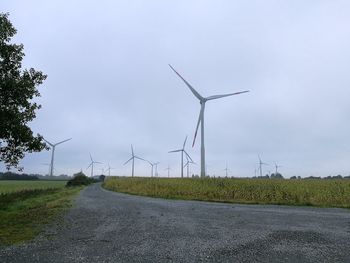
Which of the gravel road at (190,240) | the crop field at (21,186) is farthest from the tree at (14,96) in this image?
the crop field at (21,186)

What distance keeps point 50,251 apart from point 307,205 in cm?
2225

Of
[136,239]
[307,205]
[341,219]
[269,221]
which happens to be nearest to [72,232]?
[136,239]

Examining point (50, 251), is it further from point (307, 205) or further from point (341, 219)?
point (307, 205)

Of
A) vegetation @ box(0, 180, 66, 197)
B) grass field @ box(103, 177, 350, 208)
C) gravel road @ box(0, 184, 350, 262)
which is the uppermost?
vegetation @ box(0, 180, 66, 197)

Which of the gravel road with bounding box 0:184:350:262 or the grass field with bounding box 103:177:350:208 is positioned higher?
the grass field with bounding box 103:177:350:208

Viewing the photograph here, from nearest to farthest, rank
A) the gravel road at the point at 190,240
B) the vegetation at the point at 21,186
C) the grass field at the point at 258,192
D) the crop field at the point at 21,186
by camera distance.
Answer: the gravel road at the point at 190,240, the grass field at the point at 258,192, the vegetation at the point at 21,186, the crop field at the point at 21,186

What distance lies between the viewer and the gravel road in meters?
11.9

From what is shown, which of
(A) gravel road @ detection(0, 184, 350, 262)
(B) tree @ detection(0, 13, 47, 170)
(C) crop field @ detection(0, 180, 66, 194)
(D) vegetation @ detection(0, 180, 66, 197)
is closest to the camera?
(A) gravel road @ detection(0, 184, 350, 262)

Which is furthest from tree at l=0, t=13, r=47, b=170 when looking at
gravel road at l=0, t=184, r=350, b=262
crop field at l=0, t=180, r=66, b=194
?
crop field at l=0, t=180, r=66, b=194

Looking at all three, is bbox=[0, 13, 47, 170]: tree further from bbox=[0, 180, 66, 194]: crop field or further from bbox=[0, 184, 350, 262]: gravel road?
bbox=[0, 180, 66, 194]: crop field

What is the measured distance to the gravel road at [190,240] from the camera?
11906 mm

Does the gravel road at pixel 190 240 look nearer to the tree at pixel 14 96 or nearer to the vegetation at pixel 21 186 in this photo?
the tree at pixel 14 96

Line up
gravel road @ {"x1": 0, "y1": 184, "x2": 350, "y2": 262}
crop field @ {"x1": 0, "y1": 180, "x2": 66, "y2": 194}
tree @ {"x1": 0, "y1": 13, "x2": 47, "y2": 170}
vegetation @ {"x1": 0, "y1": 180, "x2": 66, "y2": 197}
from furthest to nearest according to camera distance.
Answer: crop field @ {"x1": 0, "y1": 180, "x2": 66, "y2": 194} → vegetation @ {"x1": 0, "y1": 180, "x2": 66, "y2": 197} → tree @ {"x1": 0, "y1": 13, "x2": 47, "y2": 170} → gravel road @ {"x1": 0, "y1": 184, "x2": 350, "y2": 262}

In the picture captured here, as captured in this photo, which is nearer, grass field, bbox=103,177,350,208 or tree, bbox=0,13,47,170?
tree, bbox=0,13,47,170
